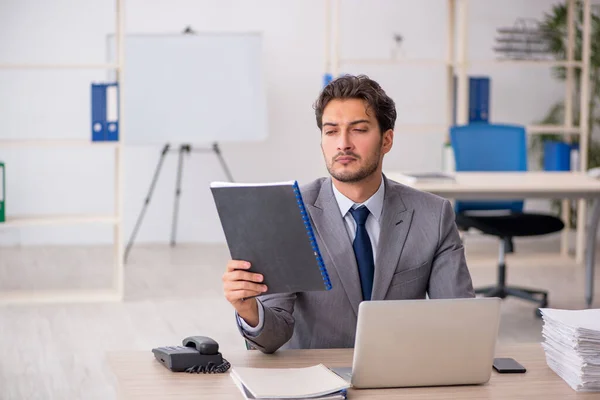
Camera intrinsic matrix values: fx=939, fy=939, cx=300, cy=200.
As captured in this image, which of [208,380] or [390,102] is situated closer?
[208,380]

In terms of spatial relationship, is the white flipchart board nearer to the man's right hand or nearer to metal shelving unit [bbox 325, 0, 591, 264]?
metal shelving unit [bbox 325, 0, 591, 264]

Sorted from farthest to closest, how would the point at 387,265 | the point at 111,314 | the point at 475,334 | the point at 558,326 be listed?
the point at 111,314
the point at 387,265
the point at 558,326
the point at 475,334

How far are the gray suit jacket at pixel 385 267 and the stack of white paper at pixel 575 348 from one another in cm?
34

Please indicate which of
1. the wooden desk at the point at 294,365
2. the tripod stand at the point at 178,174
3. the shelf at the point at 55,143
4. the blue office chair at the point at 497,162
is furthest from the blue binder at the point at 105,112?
the wooden desk at the point at 294,365

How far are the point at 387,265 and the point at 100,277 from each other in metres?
4.11

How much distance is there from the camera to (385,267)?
7.70 feet

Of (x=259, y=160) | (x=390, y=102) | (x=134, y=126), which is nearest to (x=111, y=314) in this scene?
(x=134, y=126)

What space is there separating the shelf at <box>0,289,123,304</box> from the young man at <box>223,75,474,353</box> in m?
3.32

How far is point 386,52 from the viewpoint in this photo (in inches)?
301

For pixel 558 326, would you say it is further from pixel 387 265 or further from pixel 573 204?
pixel 573 204

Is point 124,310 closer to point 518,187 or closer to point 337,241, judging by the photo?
point 518,187

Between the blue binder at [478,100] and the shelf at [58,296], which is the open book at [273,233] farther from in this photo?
the blue binder at [478,100]

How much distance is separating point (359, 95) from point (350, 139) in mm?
114

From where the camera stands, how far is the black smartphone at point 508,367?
6.57 ft
